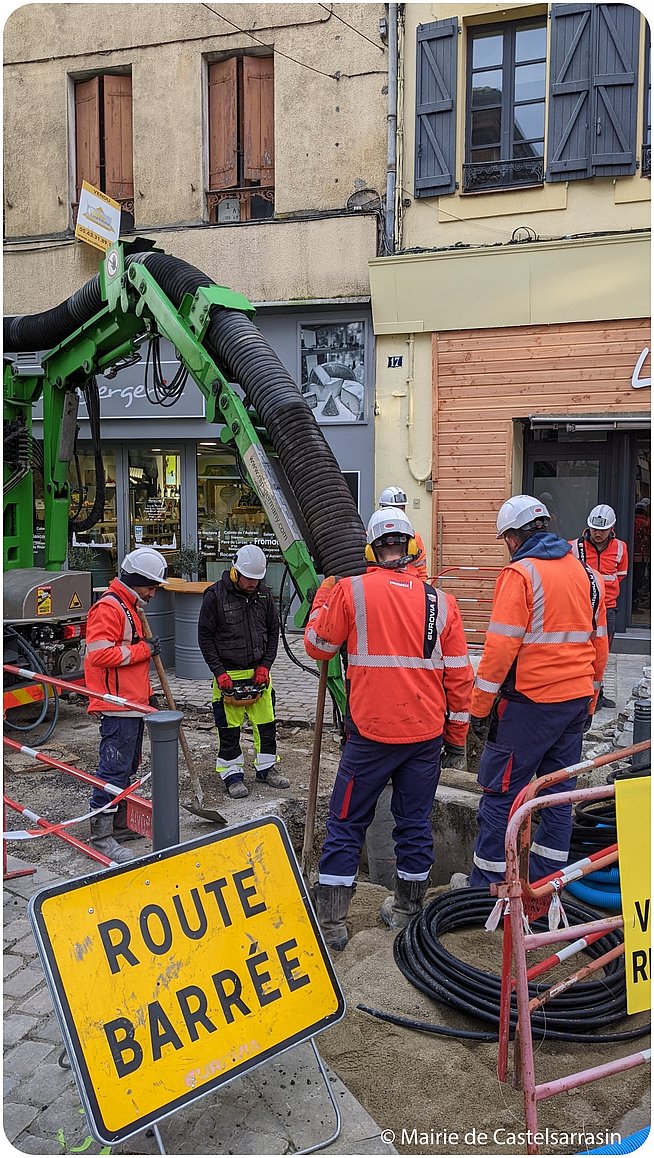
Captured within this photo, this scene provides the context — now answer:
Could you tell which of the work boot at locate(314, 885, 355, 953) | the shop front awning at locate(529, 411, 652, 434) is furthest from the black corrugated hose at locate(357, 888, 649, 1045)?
the shop front awning at locate(529, 411, 652, 434)

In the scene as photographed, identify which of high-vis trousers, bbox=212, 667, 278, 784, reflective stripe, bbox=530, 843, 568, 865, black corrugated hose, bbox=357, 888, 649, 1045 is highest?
high-vis trousers, bbox=212, 667, 278, 784

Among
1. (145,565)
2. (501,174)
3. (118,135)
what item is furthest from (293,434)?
(118,135)

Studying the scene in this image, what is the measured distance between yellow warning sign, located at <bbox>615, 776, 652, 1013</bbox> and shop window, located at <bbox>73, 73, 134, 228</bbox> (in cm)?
1243

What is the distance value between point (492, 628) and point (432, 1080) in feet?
7.19

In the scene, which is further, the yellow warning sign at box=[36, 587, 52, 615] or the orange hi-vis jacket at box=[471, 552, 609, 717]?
the yellow warning sign at box=[36, 587, 52, 615]

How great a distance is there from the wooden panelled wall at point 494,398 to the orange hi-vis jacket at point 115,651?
695cm

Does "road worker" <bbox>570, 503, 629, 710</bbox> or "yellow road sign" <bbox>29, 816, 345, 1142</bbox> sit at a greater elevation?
"road worker" <bbox>570, 503, 629, 710</bbox>

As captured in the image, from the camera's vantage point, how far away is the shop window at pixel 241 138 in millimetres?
12109

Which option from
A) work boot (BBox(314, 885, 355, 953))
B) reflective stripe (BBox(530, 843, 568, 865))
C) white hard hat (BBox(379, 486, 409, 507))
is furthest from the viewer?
white hard hat (BBox(379, 486, 409, 507))

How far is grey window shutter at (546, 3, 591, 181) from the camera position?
34.9 feet

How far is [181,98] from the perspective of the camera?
12273 millimetres

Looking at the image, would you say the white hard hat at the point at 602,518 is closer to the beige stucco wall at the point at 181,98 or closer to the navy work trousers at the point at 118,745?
the navy work trousers at the point at 118,745

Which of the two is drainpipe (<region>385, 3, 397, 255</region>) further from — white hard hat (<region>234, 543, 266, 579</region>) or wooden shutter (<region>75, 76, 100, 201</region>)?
white hard hat (<region>234, 543, 266, 579</region>)

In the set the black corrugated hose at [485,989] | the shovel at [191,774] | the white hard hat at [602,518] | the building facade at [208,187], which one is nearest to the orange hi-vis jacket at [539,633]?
the black corrugated hose at [485,989]
